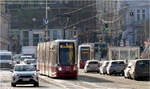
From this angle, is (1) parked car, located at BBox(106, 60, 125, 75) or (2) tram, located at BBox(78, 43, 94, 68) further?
(2) tram, located at BBox(78, 43, 94, 68)

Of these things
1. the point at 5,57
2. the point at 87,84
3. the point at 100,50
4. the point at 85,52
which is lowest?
the point at 87,84

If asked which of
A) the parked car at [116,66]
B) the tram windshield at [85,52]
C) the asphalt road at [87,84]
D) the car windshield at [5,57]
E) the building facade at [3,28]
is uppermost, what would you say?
the building facade at [3,28]

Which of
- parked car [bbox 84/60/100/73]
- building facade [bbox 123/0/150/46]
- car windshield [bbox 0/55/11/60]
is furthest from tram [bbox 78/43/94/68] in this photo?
building facade [bbox 123/0/150/46]

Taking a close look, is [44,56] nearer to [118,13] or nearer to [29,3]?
[29,3]

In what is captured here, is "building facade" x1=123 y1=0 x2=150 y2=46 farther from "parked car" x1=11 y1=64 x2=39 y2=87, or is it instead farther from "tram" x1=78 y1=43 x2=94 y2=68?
"parked car" x1=11 y1=64 x2=39 y2=87

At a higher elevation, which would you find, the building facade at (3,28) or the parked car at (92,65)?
the building facade at (3,28)

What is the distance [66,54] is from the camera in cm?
3750

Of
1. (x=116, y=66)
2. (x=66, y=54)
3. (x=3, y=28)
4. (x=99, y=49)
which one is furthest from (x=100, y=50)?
(x=3, y=28)

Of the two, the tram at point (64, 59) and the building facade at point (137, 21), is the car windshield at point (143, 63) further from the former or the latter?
the building facade at point (137, 21)

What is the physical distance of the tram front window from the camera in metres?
37.3

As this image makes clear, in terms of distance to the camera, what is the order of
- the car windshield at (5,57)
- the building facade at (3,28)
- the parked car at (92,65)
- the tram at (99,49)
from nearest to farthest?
1. the parked car at (92,65)
2. the car windshield at (5,57)
3. the tram at (99,49)
4. the building facade at (3,28)

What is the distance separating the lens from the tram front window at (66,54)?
37.3m

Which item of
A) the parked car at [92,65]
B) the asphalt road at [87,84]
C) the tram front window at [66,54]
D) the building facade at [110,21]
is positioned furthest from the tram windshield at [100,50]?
Result: the asphalt road at [87,84]

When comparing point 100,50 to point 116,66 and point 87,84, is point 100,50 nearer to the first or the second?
point 116,66
